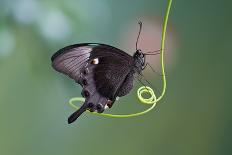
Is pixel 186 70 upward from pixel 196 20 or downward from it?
downward

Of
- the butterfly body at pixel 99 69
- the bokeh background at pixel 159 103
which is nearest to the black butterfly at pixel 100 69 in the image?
the butterfly body at pixel 99 69

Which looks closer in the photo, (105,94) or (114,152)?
(105,94)

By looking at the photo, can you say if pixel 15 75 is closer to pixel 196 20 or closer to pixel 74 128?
pixel 74 128

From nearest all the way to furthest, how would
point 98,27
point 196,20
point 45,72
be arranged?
point 45,72 < point 98,27 < point 196,20

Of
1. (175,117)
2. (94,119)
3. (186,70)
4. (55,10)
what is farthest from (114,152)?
(55,10)

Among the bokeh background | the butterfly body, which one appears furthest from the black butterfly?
the bokeh background

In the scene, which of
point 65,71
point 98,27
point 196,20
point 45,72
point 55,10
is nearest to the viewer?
point 65,71

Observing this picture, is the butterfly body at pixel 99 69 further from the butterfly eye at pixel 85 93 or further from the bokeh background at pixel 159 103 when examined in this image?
the bokeh background at pixel 159 103

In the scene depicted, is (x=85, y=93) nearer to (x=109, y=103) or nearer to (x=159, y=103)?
(x=109, y=103)
